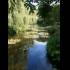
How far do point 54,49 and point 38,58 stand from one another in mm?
173

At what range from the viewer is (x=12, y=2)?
5.55ft

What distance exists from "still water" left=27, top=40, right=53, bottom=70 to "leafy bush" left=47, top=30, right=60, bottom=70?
45 mm

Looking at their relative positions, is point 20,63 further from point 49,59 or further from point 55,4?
point 55,4

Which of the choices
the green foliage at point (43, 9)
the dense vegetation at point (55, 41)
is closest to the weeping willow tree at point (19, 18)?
the green foliage at point (43, 9)

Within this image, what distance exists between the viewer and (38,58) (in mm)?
1729

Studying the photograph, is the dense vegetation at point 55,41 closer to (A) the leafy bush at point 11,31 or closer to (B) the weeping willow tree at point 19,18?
(B) the weeping willow tree at point 19,18

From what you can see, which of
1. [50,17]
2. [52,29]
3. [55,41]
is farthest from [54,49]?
[50,17]

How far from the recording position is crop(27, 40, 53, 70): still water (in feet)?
5.65

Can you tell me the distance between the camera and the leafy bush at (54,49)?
1.71 meters

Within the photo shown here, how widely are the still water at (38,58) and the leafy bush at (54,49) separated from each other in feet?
0.15
